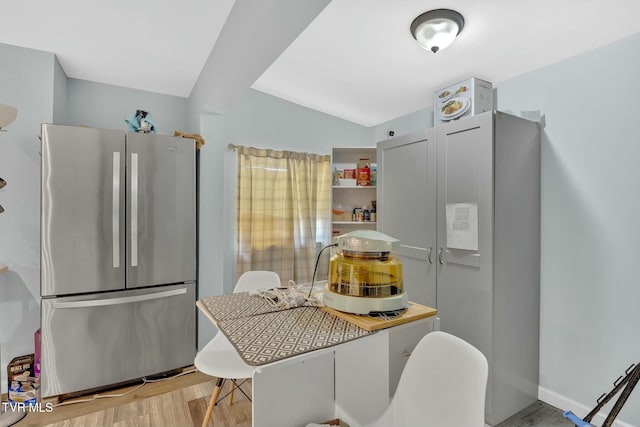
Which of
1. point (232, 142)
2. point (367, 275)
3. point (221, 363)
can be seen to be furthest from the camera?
point (232, 142)

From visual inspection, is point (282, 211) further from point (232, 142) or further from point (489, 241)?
point (489, 241)

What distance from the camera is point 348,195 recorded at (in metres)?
3.61

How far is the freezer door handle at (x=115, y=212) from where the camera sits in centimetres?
220

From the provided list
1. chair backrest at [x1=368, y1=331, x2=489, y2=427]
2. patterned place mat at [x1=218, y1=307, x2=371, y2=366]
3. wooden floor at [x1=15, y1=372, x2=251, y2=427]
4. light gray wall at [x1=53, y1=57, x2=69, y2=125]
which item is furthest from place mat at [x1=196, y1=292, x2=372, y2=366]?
light gray wall at [x1=53, y1=57, x2=69, y2=125]

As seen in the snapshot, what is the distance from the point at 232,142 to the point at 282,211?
2.82ft

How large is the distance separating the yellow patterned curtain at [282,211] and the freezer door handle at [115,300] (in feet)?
2.51

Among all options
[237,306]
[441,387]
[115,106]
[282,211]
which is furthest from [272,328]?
[115,106]

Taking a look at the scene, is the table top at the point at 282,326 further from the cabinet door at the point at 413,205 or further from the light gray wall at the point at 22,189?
the light gray wall at the point at 22,189

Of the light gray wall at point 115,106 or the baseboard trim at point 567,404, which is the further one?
the light gray wall at point 115,106

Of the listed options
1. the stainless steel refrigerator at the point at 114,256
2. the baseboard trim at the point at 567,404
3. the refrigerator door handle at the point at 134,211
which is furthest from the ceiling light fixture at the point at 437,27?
the baseboard trim at the point at 567,404

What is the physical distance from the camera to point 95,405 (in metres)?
2.08

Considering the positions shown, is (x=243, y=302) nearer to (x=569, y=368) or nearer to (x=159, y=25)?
(x=159, y=25)

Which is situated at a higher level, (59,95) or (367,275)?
(59,95)

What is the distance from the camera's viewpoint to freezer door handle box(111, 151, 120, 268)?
220cm
